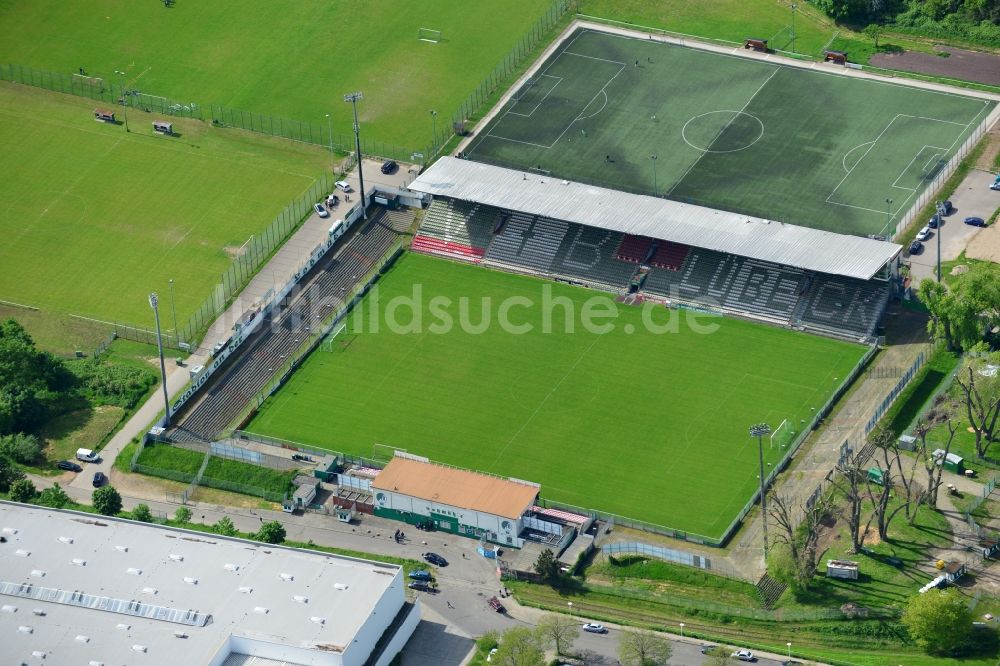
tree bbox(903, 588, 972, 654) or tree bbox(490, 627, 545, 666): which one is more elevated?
tree bbox(903, 588, 972, 654)

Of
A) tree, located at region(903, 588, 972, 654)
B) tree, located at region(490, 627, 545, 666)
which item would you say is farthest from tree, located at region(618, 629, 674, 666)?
tree, located at region(903, 588, 972, 654)

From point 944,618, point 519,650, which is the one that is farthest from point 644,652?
point 944,618

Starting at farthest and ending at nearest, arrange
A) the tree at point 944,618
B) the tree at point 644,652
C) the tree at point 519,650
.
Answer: the tree at point 944,618 < the tree at point 644,652 < the tree at point 519,650

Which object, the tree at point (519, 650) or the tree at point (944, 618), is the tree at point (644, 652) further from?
the tree at point (944, 618)

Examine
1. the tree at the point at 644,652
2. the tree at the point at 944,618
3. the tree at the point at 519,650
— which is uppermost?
the tree at the point at 944,618

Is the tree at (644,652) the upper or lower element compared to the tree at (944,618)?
lower

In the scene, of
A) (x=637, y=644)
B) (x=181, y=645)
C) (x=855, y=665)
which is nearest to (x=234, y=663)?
(x=181, y=645)

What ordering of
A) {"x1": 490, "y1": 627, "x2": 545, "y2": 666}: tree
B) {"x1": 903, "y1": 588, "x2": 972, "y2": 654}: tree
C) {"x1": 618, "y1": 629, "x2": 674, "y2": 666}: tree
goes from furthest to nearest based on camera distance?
{"x1": 903, "y1": 588, "x2": 972, "y2": 654}: tree < {"x1": 618, "y1": 629, "x2": 674, "y2": 666}: tree < {"x1": 490, "y1": 627, "x2": 545, "y2": 666}: tree

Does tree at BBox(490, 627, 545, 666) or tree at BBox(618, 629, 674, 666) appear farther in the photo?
tree at BBox(618, 629, 674, 666)

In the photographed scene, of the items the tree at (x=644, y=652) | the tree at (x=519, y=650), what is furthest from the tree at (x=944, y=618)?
the tree at (x=519, y=650)

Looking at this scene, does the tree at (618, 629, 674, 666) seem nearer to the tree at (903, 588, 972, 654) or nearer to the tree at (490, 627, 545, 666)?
the tree at (490, 627, 545, 666)

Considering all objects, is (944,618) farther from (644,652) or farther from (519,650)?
(519,650)
